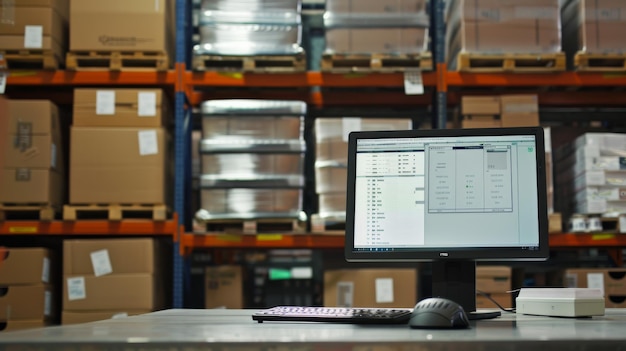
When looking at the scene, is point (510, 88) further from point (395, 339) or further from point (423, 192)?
point (395, 339)

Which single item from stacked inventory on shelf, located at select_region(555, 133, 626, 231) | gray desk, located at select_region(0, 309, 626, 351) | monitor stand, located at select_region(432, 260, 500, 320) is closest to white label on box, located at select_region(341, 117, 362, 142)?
stacked inventory on shelf, located at select_region(555, 133, 626, 231)

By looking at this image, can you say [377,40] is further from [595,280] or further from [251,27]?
[595,280]

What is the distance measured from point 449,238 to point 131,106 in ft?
12.0

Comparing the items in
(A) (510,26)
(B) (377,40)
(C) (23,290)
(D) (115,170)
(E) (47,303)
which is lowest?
(E) (47,303)

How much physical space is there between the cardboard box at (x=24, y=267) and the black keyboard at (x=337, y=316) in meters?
3.55

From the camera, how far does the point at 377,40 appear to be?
5.79m

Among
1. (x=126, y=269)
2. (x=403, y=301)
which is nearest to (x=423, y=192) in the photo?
(x=403, y=301)

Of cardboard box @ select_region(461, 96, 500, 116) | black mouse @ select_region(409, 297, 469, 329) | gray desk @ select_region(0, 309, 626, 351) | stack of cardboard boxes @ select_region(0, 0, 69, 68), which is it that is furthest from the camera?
cardboard box @ select_region(461, 96, 500, 116)

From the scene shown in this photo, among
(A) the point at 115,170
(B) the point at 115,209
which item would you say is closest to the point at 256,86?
(A) the point at 115,170

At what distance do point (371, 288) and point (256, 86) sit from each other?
1.77 metres

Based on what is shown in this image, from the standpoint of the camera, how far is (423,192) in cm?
280

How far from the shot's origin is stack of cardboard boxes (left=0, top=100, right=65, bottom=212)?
5.70m

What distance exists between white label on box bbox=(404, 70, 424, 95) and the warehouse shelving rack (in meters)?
0.09

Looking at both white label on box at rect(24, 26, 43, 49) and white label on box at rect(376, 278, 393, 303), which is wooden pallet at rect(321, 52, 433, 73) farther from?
white label on box at rect(24, 26, 43, 49)
